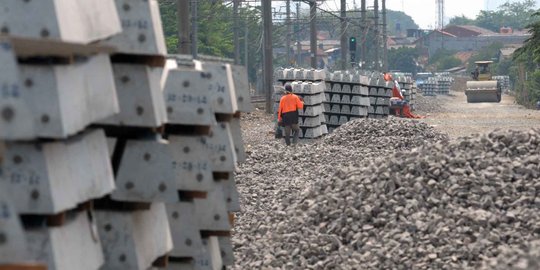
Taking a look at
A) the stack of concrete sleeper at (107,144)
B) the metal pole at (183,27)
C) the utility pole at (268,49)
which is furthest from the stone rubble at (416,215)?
the utility pole at (268,49)

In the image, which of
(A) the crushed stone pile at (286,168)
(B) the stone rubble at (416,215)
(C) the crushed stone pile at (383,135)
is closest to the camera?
(B) the stone rubble at (416,215)

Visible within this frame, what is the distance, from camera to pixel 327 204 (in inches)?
500

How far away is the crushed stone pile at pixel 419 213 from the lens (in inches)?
418

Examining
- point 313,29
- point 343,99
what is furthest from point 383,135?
point 313,29

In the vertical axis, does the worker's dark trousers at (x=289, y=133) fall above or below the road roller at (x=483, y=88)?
above

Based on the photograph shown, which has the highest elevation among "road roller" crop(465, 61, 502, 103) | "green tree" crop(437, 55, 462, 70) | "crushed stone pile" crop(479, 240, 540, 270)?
"crushed stone pile" crop(479, 240, 540, 270)

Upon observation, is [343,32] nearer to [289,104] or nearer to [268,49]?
[268,49]

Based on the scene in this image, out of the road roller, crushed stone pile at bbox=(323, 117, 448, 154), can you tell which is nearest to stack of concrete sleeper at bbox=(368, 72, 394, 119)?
crushed stone pile at bbox=(323, 117, 448, 154)

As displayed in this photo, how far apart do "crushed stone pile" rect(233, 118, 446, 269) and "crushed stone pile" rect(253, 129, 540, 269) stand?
0.13 metres

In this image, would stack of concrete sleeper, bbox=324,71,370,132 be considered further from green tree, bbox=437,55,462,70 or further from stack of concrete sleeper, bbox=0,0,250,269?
green tree, bbox=437,55,462,70

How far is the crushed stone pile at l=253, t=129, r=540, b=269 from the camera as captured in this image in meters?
10.6

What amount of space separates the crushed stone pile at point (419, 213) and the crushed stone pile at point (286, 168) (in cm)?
13

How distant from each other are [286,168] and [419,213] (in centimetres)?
997

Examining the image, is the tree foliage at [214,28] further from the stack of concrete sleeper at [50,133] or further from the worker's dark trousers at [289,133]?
the stack of concrete sleeper at [50,133]
